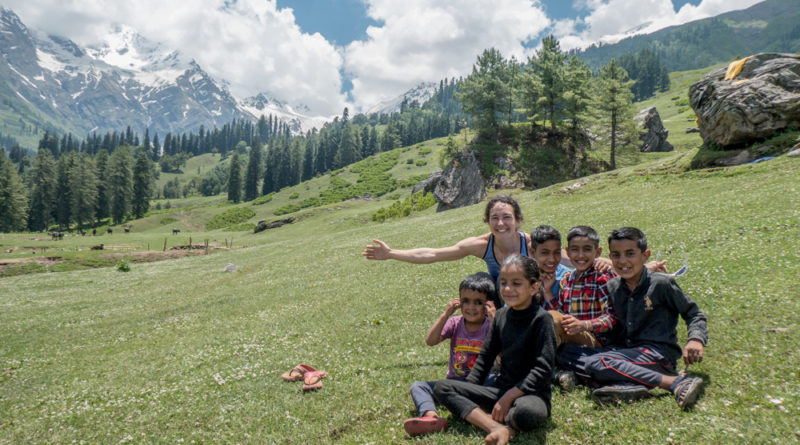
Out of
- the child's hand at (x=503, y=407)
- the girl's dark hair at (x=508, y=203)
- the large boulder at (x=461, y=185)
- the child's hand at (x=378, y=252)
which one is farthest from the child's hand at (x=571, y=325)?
the large boulder at (x=461, y=185)

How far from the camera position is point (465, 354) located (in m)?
6.48

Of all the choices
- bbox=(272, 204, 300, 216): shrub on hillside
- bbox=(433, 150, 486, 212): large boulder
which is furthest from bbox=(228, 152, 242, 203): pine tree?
bbox=(433, 150, 486, 212): large boulder

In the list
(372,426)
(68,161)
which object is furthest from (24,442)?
(68,161)

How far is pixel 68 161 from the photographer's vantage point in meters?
111

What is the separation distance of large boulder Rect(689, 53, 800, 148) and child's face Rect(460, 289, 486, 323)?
97.6 ft

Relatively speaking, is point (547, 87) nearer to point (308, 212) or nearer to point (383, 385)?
point (308, 212)

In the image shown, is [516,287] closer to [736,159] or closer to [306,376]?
[306,376]

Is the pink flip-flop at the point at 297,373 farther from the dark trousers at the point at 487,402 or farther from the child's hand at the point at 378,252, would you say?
the dark trousers at the point at 487,402

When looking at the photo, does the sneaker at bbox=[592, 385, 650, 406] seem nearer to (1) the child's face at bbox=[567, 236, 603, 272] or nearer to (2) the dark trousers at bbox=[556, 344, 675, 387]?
(2) the dark trousers at bbox=[556, 344, 675, 387]

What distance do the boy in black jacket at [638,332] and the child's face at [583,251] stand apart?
0.49 meters

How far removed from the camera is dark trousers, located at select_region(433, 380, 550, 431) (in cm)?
498

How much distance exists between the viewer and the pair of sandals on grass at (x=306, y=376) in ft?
25.8

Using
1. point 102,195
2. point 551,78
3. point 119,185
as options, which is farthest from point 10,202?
point 551,78

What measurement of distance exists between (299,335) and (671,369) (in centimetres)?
979
